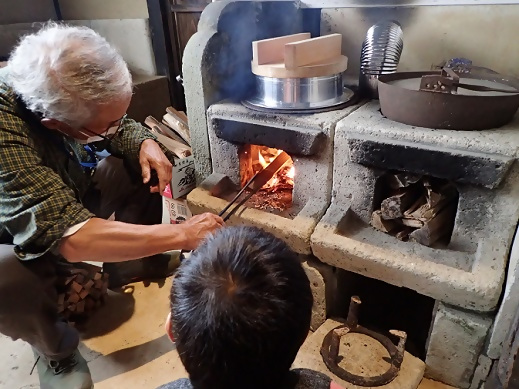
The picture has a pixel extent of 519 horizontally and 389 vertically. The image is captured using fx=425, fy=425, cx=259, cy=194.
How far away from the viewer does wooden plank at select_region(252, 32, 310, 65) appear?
1.93 metres

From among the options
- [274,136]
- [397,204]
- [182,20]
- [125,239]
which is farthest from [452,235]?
[182,20]

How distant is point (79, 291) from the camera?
2096 mm

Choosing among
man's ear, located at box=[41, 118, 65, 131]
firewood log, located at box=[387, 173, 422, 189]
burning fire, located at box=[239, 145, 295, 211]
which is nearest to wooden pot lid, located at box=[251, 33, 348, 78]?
burning fire, located at box=[239, 145, 295, 211]

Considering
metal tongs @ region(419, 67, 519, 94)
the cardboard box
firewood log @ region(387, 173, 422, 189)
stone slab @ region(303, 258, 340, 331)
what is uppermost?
metal tongs @ region(419, 67, 519, 94)

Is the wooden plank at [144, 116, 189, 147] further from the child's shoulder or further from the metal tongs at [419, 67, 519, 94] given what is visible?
the child's shoulder

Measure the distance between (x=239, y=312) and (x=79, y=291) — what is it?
1603mm

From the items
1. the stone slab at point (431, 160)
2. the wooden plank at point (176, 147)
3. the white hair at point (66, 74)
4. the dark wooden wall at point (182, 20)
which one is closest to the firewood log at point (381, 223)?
the stone slab at point (431, 160)

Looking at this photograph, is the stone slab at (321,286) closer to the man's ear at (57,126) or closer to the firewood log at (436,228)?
the firewood log at (436,228)

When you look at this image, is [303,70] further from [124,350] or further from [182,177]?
[124,350]

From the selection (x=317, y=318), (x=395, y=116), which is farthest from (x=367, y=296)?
(x=395, y=116)

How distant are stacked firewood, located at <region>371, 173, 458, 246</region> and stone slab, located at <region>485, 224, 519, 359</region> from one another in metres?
0.30

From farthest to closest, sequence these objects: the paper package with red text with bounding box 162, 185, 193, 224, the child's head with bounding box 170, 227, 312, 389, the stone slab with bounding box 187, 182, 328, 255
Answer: the paper package with red text with bounding box 162, 185, 193, 224 → the stone slab with bounding box 187, 182, 328, 255 → the child's head with bounding box 170, 227, 312, 389

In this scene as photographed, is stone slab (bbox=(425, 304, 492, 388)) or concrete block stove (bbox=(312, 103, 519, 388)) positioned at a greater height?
concrete block stove (bbox=(312, 103, 519, 388))

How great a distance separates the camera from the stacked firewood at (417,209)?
5.49 feet
